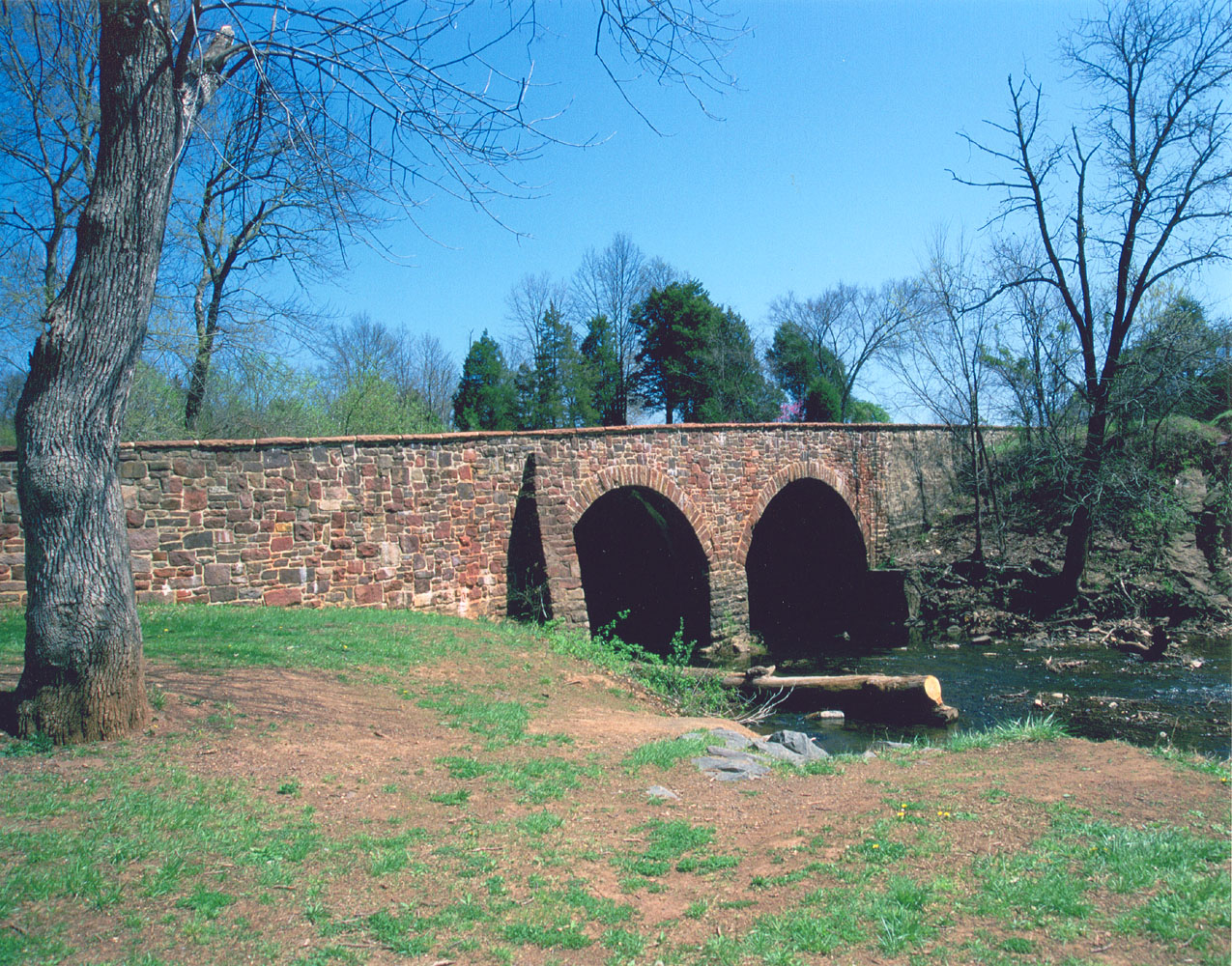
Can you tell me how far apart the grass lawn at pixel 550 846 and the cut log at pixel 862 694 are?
356 cm

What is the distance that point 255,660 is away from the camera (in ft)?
23.7

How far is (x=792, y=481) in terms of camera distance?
18328 mm

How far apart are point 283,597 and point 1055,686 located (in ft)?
35.7

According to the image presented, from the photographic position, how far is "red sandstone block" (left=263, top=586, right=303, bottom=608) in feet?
34.3

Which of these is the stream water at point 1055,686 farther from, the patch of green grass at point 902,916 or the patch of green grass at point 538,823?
the patch of green grass at point 902,916

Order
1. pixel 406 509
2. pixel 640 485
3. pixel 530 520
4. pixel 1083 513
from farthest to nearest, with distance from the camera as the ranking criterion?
pixel 1083 513, pixel 640 485, pixel 530 520, pixel 406 509

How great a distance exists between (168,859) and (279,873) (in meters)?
0.49

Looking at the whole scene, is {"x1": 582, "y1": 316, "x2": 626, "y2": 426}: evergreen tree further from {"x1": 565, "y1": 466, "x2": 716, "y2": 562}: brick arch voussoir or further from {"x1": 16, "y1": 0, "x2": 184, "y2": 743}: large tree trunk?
{"x1": 16, "y1": 0, "x2": 184, "y2": 743}: large tree trunk

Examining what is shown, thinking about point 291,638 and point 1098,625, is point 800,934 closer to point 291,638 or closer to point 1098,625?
point 291,638

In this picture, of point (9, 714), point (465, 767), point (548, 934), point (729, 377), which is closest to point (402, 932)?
point (548, 934)

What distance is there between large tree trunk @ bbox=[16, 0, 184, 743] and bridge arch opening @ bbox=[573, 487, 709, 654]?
10.6 meters

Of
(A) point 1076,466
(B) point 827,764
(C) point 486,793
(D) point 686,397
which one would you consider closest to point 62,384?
(C) point 486,793

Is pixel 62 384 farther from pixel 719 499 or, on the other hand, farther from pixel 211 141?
pixel 719 499

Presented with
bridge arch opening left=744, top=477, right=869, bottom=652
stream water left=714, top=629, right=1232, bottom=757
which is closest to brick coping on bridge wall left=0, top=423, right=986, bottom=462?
bridge arch opening left=744, top=477, right=869, bottom=652
